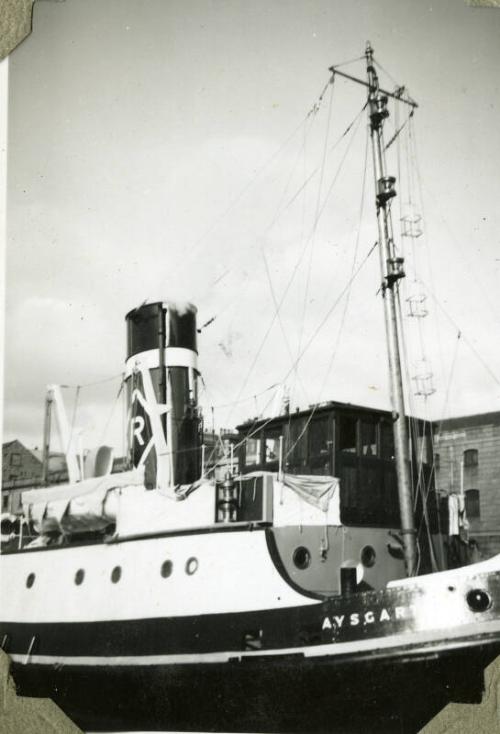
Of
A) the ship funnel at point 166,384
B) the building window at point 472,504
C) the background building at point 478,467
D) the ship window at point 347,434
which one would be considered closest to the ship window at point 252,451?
the ship funnel at point 166,384

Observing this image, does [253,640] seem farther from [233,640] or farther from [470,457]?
[470,457]

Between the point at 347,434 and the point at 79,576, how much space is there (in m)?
2.40

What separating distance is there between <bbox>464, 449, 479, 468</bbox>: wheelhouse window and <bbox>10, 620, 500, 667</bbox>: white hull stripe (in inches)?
256

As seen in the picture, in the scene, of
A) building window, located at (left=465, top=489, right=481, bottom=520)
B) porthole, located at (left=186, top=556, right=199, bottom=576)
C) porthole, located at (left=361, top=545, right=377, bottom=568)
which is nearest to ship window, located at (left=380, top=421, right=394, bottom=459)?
porthole, located at (left=361, top=545, right=377, bottom=568)

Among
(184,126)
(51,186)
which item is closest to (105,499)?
(51,186)

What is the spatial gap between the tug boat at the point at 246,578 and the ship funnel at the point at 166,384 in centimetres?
2

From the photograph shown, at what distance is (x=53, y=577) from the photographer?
581 centimetres

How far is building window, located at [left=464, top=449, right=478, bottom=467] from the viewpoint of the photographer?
1037cm

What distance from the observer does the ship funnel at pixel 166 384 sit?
6208 millimetres

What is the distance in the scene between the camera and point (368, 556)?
18.0 feet

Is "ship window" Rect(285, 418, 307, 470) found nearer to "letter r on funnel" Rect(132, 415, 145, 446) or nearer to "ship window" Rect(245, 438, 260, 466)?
"ship window" Rect(245, 438, 260, 466)

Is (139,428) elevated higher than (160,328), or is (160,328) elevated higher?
(160,328)

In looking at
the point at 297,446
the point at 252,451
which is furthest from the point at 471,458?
the point at 297,446

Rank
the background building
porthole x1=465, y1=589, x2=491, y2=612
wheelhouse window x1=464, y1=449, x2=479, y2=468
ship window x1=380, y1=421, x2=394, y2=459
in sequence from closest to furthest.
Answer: porthole x1=465, y1=589, x2=491, y2=612 → ship window x1=380, y1=421, x2=394, y2=459 → the background building → wheelhouse window x1=464, y1=449, x2=479, y2=468
